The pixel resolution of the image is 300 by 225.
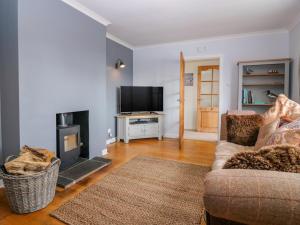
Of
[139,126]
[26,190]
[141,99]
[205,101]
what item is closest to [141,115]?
[139,126]

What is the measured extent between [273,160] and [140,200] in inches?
57.3

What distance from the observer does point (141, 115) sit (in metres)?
4.41

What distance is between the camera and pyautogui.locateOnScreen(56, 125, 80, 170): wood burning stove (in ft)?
8.12

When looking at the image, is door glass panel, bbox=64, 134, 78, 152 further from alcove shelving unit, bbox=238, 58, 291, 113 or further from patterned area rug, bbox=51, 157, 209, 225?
alcove shelving unit, bbox=238, 58, 291, 113

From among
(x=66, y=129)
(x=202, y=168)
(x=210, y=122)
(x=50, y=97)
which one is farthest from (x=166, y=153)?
(x=210, y=122)

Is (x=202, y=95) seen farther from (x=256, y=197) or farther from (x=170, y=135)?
(x=256, y=197)

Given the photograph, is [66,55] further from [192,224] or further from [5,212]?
[192,224]

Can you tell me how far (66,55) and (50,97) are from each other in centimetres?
63

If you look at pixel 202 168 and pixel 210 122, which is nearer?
pixel 202 168

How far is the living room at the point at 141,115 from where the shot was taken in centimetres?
83

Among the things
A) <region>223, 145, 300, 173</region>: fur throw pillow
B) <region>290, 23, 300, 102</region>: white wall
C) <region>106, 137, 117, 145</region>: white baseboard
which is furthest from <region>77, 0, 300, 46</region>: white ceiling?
<region>223, 145, 300, 173</region>: fur throw pillow

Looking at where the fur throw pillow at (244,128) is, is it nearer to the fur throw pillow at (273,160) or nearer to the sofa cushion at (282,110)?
the sofa cushion at (282,110)

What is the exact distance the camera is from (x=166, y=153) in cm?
349

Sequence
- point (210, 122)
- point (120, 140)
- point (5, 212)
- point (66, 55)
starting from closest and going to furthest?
point (5, 212)
point (66, 55)
point (120, 140)
point (210, 122)
